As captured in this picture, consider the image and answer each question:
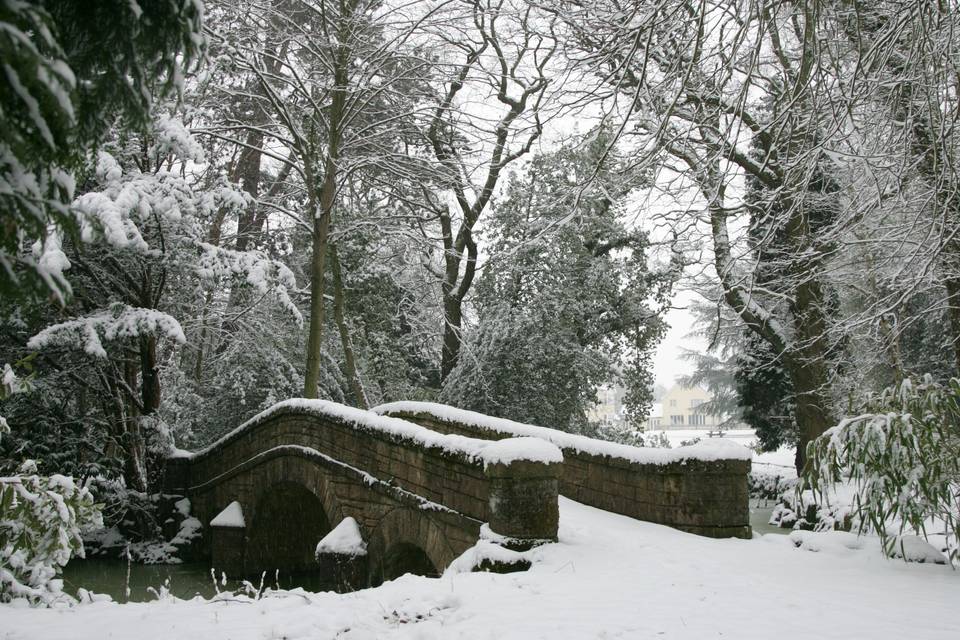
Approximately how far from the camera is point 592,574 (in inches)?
225

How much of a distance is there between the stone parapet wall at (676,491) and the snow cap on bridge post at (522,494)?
170 cm

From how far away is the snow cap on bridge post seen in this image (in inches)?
250

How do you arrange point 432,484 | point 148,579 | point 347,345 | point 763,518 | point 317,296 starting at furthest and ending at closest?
point 763,518 → point 347,345 → point 317,296 → point 148,579 → point 432,484

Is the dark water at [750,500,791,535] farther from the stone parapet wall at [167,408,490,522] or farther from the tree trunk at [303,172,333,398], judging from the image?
the tree trunk at [303,172,333,398]

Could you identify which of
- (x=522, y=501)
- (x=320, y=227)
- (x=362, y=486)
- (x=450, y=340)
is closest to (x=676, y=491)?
(x=522, y=501)

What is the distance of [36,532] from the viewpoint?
538 centimetres

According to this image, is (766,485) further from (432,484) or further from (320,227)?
(432,484)

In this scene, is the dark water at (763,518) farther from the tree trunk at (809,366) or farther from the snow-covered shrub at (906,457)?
the snow-covered shrub at (906,457)

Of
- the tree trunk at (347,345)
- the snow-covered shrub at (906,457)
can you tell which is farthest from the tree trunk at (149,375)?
the snow-covered shrub at (906,457)

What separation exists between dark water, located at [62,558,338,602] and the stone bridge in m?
0.64

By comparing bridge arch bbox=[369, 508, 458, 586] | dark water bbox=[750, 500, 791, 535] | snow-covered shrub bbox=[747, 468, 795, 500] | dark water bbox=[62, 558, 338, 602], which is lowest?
dark water bbox=[62, 558, 338, 602]

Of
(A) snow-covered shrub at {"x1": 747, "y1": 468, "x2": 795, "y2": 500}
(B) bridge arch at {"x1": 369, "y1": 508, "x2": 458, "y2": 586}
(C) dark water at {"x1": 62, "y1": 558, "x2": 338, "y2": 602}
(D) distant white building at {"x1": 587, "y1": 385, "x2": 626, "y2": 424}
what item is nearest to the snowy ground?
(B) bridge arch at {"x1": 369, "y1": 508, "x2": 458, "y2": 586}

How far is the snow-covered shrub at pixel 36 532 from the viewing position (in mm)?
5219

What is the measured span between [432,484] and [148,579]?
7363mm
